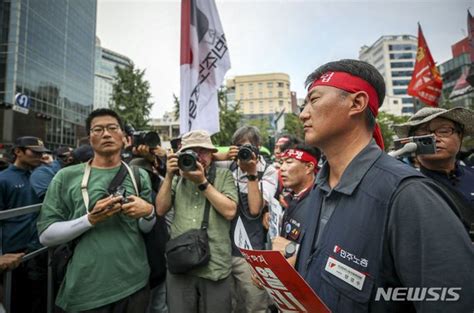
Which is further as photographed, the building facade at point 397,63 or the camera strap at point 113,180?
the building facade at point 397,63

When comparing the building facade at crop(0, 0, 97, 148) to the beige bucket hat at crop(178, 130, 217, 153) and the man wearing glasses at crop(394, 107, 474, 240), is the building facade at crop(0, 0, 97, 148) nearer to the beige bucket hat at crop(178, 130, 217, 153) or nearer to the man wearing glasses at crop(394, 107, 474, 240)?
the beige bucket hat at crop(178, 130, 217, 153)

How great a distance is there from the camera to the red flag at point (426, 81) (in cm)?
818

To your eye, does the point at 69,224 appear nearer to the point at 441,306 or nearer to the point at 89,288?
the point at 89,288

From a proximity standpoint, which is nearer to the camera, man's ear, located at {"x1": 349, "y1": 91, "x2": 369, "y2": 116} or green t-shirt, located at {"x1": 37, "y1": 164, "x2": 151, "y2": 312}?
man's ear, located at {"x1": 349, "y1": 91, "x2": 369, "y2": 116}

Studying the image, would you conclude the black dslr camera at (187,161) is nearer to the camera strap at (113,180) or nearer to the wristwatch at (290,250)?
the camera strap at (113,180)

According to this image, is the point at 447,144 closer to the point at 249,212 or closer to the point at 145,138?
the point at 249,212

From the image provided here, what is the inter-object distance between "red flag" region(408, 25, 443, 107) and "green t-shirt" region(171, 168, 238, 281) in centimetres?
852

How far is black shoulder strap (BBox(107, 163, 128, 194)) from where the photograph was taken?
2052mm

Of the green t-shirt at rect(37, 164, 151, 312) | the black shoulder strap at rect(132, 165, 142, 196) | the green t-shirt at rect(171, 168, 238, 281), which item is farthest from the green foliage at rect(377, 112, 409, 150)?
the green t-shirt at rect(37, 164, 151, 312)

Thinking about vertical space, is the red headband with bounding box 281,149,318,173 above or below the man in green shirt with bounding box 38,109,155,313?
above

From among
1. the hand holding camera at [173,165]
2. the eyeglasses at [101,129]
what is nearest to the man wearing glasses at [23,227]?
the eyeglasses at [101,129]

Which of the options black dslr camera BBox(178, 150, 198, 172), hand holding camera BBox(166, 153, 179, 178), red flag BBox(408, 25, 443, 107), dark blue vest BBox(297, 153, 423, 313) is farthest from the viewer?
red flag BBox(408, 25, 443, 107)

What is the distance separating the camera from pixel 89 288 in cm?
183

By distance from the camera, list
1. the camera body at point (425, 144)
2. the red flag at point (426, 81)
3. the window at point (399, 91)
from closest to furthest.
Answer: the camera body at point (425, 144) < the red flag at point (426, 81) < the window at point (399, 91)
